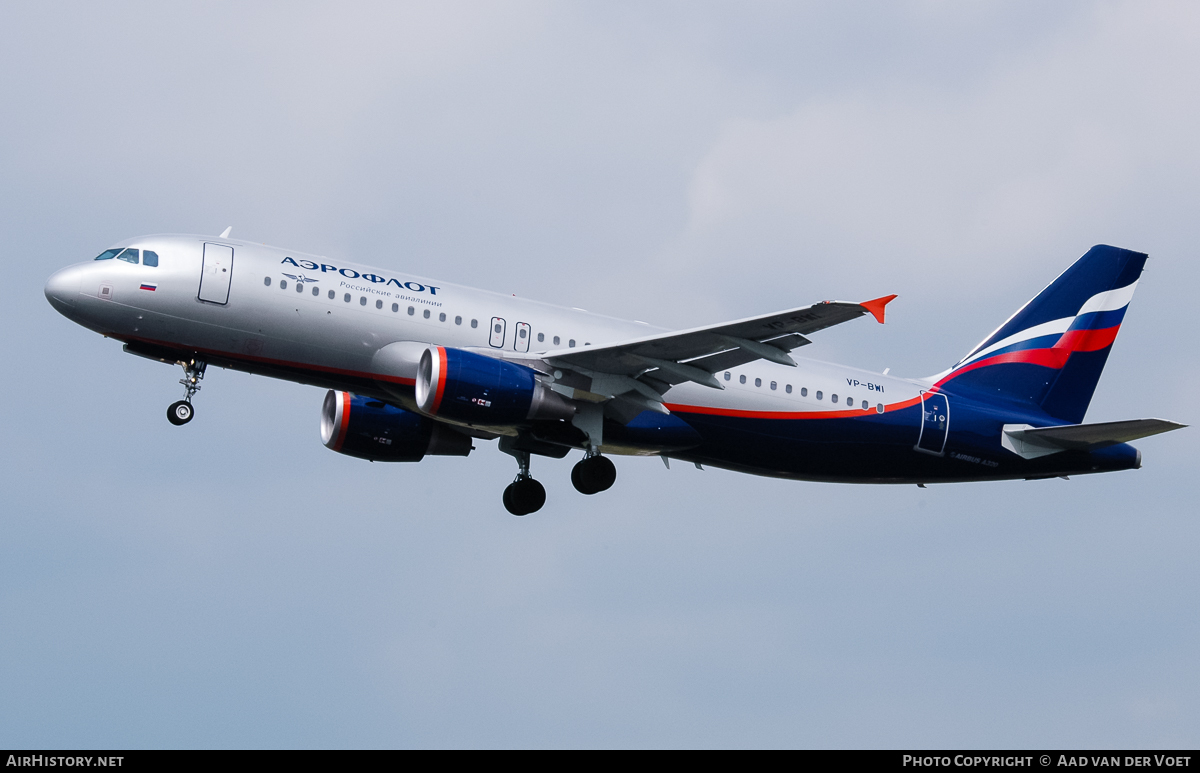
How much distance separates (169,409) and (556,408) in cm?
856

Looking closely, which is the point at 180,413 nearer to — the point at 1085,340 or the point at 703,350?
the point at 703,350

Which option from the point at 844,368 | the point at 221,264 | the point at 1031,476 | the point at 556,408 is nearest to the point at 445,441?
the point at 556,408

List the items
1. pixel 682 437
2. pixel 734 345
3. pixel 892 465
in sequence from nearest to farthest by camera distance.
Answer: pixel 734 345 < pixel 682 437 < pixel 892 465

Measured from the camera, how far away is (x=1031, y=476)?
35312 millimetres

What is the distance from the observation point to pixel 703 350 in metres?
29.9

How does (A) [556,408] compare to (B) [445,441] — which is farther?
(B) [445,441]

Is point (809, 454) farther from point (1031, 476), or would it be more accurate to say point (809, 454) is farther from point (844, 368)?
point (1031, 476)

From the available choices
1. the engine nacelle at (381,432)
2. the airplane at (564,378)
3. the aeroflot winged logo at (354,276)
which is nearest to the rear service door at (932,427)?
the airplane at (564,378)

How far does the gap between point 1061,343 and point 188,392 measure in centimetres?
2267

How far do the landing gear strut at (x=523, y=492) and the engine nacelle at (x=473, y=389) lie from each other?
5.33 m

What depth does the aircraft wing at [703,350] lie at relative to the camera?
88.5 feet

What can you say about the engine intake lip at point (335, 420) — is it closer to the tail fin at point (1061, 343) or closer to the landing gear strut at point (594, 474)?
the landing gear strut at point (594, 474)

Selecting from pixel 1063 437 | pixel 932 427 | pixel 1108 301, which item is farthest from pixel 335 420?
pixel 1108 301

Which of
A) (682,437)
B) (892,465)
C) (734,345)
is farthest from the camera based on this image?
(892,465)
